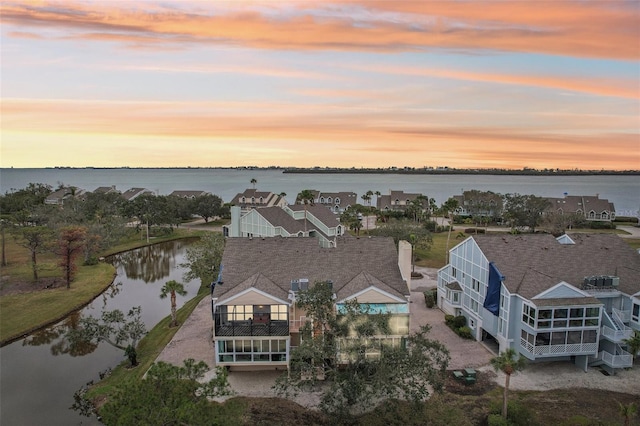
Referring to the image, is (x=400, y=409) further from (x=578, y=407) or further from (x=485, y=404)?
(x=578, y=407)

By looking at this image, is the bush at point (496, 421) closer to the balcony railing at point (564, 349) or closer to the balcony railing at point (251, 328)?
the balcony railing at point (564, 349)

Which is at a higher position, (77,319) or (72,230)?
(72,230)

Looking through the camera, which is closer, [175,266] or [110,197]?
[175,266]

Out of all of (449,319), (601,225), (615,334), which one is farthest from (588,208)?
(615,334)

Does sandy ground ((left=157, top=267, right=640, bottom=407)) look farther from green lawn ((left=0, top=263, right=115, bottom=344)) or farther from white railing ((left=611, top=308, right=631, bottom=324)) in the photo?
green lawn ((left=0, top=263, right=115, bottom=344))

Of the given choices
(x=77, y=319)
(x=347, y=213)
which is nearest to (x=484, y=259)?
(x=77, y=319)

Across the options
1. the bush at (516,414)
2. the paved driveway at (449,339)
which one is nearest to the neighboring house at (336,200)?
the paved driveway at (449,339)

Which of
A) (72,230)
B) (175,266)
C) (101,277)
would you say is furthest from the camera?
(175,266)
